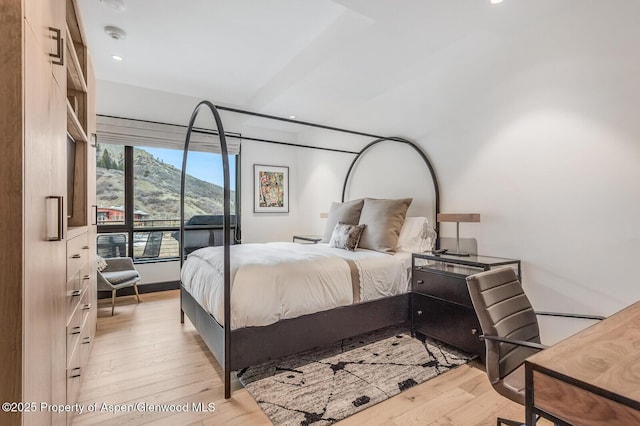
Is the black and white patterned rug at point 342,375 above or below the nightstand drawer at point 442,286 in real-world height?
below

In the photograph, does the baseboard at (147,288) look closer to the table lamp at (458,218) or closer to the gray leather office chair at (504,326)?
the table lamp at (458,218)

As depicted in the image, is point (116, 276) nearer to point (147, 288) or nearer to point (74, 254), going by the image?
point (147, 288)

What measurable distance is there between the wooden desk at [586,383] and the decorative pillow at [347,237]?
7.48 ft

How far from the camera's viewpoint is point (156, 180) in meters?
4.55

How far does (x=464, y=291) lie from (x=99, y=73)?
15.5ft

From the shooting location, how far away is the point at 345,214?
3691mm

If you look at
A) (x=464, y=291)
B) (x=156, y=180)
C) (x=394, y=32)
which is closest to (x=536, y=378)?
(x=464, y=291)

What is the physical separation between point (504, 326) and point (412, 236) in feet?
5.58

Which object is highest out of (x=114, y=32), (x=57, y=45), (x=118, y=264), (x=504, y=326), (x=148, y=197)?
(x=114, y=32)

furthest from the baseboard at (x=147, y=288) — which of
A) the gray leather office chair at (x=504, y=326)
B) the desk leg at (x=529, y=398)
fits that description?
the desk leg at (x=529, y=398)

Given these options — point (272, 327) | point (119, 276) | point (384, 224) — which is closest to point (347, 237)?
point (384, 224)

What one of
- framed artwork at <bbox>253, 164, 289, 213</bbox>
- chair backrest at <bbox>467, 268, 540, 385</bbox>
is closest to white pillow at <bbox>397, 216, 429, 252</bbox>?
chair backrest at <bbox>467, 268, 540, 385</bbox>

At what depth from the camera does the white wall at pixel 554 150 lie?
2025 millimetres

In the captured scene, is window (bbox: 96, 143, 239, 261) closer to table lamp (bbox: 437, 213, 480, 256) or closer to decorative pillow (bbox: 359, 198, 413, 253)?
decorative pillow (bbox: 359, 198, 413, 253)
